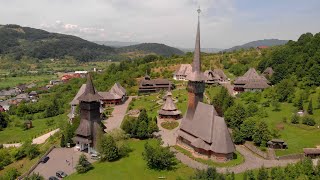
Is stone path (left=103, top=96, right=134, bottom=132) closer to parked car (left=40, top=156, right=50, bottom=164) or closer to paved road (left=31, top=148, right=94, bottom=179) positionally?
paved road (left=31, top=148, right=94, bottom=179)

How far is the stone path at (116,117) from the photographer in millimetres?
58381

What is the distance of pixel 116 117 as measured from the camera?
64375 mm

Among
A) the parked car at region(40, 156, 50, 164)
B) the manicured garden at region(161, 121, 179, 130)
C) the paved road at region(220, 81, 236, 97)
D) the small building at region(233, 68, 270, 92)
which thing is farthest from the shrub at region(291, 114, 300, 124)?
the parked car at region(40, 156, 50, 164)

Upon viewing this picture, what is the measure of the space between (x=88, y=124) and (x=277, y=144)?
2578 centimetres

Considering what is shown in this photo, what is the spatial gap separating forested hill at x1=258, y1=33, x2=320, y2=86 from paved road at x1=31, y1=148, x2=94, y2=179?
4936 cm

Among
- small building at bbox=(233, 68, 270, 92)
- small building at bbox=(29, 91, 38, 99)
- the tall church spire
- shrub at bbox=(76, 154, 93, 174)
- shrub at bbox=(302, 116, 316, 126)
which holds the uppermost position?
the tall church spire

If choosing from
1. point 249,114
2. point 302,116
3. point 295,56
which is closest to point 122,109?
point 249,114

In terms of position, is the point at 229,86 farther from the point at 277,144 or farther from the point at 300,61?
the point at 277,144

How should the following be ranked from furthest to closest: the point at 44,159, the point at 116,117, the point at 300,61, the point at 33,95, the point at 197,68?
1. the point at 33,95
2. the point at 300,61
3. the point at 116,117
4. the point at 197,68
5. the point at 44,159

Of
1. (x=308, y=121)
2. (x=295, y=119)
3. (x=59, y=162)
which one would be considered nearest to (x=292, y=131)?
(x=295, y=119)

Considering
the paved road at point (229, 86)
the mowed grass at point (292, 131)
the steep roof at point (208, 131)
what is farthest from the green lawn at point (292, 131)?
the paved road at point (229, 86)

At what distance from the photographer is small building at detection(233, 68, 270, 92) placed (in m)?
76.1

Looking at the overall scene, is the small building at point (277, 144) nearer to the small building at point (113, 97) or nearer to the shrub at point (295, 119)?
the shrub at point (295, 119)

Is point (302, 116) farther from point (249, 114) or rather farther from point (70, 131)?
point (70, 131)
